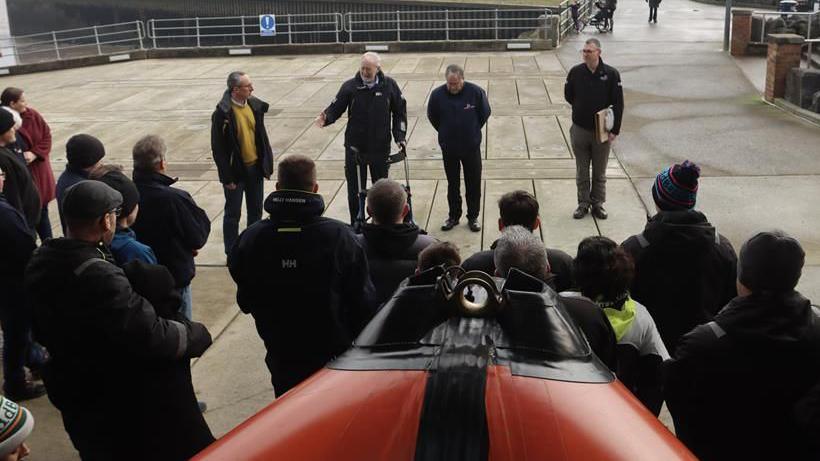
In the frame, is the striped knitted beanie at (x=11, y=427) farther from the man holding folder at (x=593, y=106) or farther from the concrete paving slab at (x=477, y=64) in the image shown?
the concrete paving slab at (x=477, y=64)

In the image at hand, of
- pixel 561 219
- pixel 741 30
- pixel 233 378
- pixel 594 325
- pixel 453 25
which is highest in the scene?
pixel 741 30

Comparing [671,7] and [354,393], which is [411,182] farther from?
[671,7]

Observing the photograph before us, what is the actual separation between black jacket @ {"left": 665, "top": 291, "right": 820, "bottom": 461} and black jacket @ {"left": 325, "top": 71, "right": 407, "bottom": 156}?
525 cm

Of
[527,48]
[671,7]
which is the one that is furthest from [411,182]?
[671,7]

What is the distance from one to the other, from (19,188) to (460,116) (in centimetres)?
406

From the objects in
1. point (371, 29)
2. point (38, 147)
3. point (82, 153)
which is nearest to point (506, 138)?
point (38, 147)

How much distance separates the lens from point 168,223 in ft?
15.8

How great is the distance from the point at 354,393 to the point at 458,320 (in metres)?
0.28

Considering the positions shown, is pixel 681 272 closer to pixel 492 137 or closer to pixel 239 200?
pixel 239 200

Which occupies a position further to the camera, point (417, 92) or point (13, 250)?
point (417, 92)

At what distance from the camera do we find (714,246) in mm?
3828

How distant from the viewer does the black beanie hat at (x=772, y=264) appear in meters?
2.72

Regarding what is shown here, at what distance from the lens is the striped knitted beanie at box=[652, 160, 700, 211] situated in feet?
13.1

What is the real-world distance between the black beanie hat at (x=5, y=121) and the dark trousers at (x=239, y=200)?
210 centimetres
